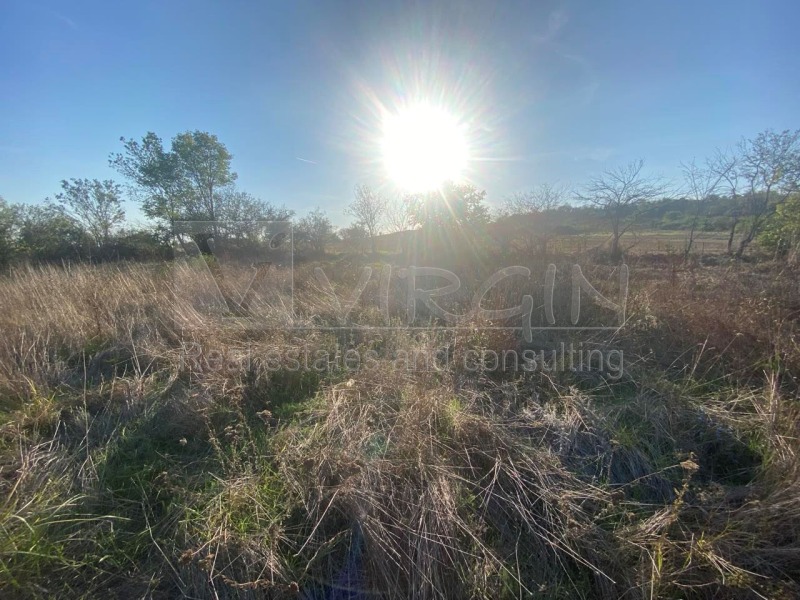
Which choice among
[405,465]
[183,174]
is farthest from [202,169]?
[405,465]

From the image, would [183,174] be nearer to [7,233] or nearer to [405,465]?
[7,233]

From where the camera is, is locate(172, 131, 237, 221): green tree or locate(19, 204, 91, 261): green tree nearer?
locate(19, 204, 91, 261): green tree

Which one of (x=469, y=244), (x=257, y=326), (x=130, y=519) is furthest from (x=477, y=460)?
(x=469, y=244)

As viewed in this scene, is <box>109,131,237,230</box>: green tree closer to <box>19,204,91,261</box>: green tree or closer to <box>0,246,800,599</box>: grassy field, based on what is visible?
<box>19,204,91,261</box>: green tree

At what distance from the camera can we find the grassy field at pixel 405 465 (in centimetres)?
136

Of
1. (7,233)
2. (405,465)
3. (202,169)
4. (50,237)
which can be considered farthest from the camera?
(202,169)

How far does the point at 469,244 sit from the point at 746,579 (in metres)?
9.38

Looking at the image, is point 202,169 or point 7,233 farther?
point 202,169

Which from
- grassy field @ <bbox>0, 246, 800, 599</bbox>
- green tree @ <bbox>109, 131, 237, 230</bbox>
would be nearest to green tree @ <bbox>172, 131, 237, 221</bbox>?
green tree @ <bbox>109, 131, 237, 230</bbox>

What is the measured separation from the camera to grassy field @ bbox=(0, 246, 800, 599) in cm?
136

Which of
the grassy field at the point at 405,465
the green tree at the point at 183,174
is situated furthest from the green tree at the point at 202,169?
the grassy field at the point at 405,465

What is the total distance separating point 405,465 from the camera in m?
1.78

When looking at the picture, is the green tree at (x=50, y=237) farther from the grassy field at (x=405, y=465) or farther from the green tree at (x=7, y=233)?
the grassy field at (x=405, y=465)

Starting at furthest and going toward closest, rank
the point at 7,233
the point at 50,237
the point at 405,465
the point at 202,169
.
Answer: the point at 202,169, the point at 50,237, the point at 7,233, the point at 405,465
